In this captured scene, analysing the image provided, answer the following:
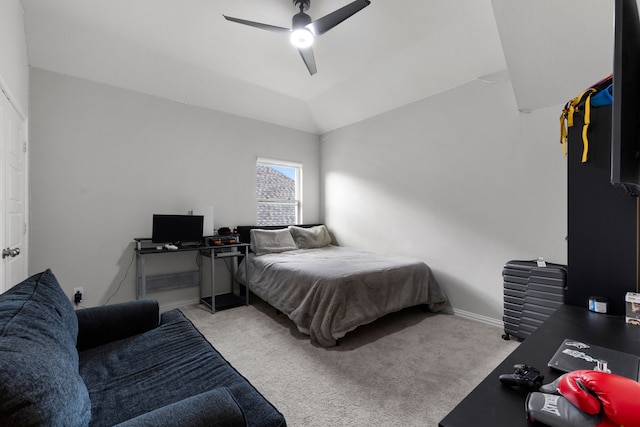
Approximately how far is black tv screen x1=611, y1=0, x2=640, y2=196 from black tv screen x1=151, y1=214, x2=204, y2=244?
11.8ft

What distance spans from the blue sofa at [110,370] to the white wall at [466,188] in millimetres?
2810

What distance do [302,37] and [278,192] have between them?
2.69m

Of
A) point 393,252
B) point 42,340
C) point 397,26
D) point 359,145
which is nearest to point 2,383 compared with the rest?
point 42,340

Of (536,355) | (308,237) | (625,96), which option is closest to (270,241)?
(308,237)

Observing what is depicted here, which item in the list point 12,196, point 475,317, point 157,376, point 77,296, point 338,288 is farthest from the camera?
point 475,317

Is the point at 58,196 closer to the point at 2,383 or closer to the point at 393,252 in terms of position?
the point at 2,383

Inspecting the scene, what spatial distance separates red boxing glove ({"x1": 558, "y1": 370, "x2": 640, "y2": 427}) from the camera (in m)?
0.51

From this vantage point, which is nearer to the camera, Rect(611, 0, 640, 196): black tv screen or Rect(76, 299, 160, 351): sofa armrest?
Rect(611, 0, 640, 196): black tv screen

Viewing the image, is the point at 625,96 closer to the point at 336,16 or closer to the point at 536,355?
the point at 536,355

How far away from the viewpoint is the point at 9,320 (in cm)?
94

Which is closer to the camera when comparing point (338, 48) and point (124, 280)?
point (338, 48)

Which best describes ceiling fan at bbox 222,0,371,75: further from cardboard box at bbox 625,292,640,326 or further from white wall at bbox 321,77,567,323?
cardboard box at bbox 625,292,640,326

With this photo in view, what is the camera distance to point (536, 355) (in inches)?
33.4

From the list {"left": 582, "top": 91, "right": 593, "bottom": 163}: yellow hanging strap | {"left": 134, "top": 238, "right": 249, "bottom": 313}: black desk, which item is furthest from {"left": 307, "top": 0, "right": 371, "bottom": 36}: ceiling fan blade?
{"left": 134, "top": 238, "right": 249, "bottom": 313}: black desk
